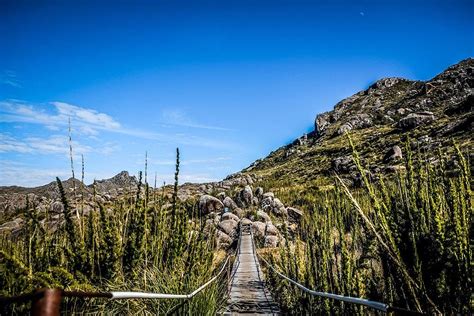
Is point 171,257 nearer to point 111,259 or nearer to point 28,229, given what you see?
point 111,259

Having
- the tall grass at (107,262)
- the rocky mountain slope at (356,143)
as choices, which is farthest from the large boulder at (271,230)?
the tall grass at (107,262)

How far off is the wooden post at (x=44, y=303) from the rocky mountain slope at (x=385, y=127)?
6.66 metres

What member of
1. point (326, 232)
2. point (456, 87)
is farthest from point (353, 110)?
point (326, 232)

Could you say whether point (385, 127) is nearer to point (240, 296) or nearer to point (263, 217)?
point (263, 217)

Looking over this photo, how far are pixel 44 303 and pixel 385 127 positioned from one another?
91.0 m

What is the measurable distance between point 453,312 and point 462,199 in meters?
0.69

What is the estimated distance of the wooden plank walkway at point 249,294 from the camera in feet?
20.9

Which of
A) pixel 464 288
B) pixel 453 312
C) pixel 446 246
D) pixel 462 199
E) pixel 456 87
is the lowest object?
pixel 453 312

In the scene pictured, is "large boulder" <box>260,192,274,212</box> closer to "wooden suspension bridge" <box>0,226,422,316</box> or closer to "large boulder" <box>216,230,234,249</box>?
"large boulder" <box>216,230,234,249</box>

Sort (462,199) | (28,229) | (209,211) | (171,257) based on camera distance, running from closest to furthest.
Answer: (462,199)
(28,229)
(171,257)
(209,211)

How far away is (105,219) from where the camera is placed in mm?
3918

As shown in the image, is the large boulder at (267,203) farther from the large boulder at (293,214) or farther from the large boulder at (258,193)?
the large boulder at (258,193)

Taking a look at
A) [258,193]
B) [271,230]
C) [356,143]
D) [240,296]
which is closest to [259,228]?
[271,230]

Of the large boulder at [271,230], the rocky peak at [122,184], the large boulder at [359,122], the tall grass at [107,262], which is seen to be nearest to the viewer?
the tall grass at [107,262]
